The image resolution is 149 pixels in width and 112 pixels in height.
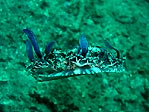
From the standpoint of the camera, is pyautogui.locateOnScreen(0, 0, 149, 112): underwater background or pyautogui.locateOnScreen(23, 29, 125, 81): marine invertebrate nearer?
pyautogui.locateOnScreen(23, 29, 125, 81): marine invertebrate

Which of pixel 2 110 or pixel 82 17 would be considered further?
pixel 82 17

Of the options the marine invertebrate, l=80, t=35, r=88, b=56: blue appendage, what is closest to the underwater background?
the marine invertebrate

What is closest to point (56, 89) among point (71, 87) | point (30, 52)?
point (71, 87)

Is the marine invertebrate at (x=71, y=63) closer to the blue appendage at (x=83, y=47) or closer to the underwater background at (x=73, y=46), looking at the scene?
the blue appendage at (x=83, y=47)

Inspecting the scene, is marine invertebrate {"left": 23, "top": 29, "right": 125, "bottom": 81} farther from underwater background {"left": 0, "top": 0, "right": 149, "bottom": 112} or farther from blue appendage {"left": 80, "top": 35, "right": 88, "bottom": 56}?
underwater background {"left": 0, "top": 0, "right": 149, "bottom": 112}

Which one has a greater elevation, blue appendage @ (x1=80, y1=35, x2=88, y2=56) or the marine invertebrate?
blue appendage @ (x1=80, y1=35, x2=88, y2=56)

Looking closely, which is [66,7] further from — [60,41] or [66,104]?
[66,104]

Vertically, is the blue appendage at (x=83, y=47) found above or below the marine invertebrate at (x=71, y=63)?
above

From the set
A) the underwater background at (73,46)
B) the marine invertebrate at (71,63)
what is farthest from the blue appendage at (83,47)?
the underwater background at (73,46)
